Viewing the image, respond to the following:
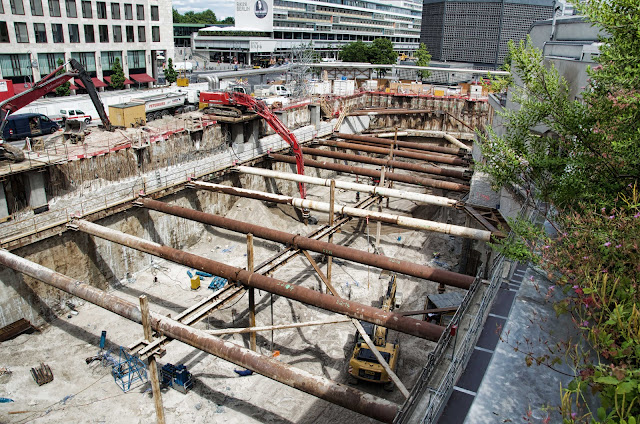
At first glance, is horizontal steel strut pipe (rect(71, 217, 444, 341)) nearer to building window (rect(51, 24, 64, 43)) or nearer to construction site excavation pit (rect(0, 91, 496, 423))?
construction site excavation pit (rect(0, 91, 496, 423))

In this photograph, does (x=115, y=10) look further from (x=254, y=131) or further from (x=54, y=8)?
(x=254, y=131)

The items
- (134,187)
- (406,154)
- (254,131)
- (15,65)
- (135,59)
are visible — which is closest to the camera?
(134,187)

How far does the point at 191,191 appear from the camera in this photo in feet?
94.3

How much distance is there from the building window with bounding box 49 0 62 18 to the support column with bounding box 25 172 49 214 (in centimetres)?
4044

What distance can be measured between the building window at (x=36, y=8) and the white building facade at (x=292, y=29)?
48.1 m

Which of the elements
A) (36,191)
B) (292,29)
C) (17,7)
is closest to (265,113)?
(36,191)

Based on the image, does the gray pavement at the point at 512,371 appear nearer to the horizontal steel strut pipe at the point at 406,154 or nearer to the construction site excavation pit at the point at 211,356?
the construction site excavation pit at the point at 211,356

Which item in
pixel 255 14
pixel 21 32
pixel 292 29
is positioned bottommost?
pixel 21 32

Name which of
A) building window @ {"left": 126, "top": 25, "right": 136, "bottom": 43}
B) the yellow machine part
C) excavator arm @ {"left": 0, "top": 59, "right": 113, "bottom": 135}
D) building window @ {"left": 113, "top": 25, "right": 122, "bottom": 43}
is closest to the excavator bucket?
excavator arm @ {"left": 0, "top": 59, "right": 113, "bottom": 135}

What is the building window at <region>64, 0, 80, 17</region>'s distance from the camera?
5414 centimetres

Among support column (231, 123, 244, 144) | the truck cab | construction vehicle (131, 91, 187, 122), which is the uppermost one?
construction vehicle (131, 91, 187, 122)

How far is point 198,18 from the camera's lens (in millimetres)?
165375

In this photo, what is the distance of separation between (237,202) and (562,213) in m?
23.0

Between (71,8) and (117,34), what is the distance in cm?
690
